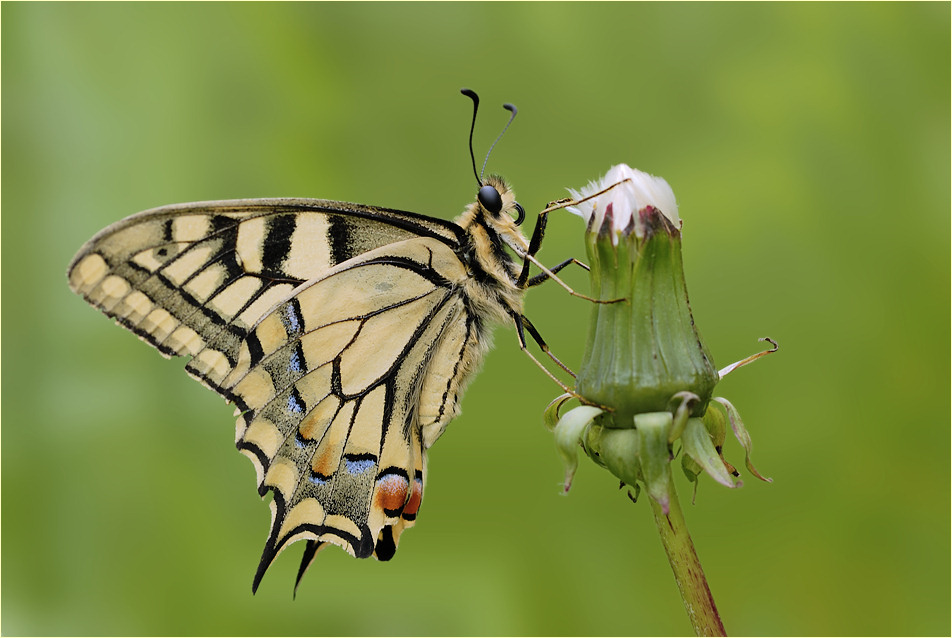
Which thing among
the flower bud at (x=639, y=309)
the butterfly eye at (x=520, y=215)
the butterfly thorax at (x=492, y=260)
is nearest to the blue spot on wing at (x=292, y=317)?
the butterfly thorax at (x=492, y=260)

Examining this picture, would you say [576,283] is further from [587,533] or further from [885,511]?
[885,511]

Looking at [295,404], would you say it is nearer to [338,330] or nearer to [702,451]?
[338,330]

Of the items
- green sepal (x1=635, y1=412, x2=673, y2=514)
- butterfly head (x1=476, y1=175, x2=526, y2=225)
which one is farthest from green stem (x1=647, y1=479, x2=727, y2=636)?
butterfly head (x1=476, y1=175, x2=526, y2=225)

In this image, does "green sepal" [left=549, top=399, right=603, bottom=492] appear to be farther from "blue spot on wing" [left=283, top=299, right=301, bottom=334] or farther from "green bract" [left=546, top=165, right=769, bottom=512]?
"blue spot on wing" [left=283, top=299, right=301, bottom=334]

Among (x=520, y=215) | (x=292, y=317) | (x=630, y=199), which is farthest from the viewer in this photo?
(x=520, y=215)

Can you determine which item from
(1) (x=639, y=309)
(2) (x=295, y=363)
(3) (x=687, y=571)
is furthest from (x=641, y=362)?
(2) (x=295, y=363)

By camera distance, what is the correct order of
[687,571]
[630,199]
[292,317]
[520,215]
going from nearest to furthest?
[687,571] → [630,199] → [292,317] → [520,215]

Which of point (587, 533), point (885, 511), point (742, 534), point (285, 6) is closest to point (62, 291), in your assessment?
point (285, 6)
